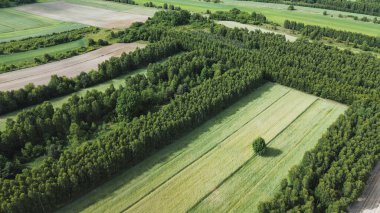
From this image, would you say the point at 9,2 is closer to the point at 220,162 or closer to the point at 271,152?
the point at 220,162

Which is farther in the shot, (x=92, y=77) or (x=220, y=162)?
(x=92, y=77)

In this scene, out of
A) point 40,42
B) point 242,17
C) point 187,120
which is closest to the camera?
point 187,120

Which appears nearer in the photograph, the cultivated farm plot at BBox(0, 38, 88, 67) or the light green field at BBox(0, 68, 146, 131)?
the light green field at BBox(0, 68, 146, 131)

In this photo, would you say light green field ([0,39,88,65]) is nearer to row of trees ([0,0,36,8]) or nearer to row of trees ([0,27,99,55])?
row of trees ([0,27,99,55])

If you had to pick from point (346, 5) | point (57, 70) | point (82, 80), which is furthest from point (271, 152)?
point (346, 5)

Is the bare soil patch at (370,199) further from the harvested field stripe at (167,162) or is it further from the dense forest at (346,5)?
the dense forest at (346,5)

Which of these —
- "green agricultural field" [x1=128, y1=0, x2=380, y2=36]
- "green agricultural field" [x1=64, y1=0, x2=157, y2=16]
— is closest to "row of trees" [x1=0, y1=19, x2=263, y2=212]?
"green agricultural field" [x1=128, y1=0, x2=380, y2=36]

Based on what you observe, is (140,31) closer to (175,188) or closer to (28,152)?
(28,152)
